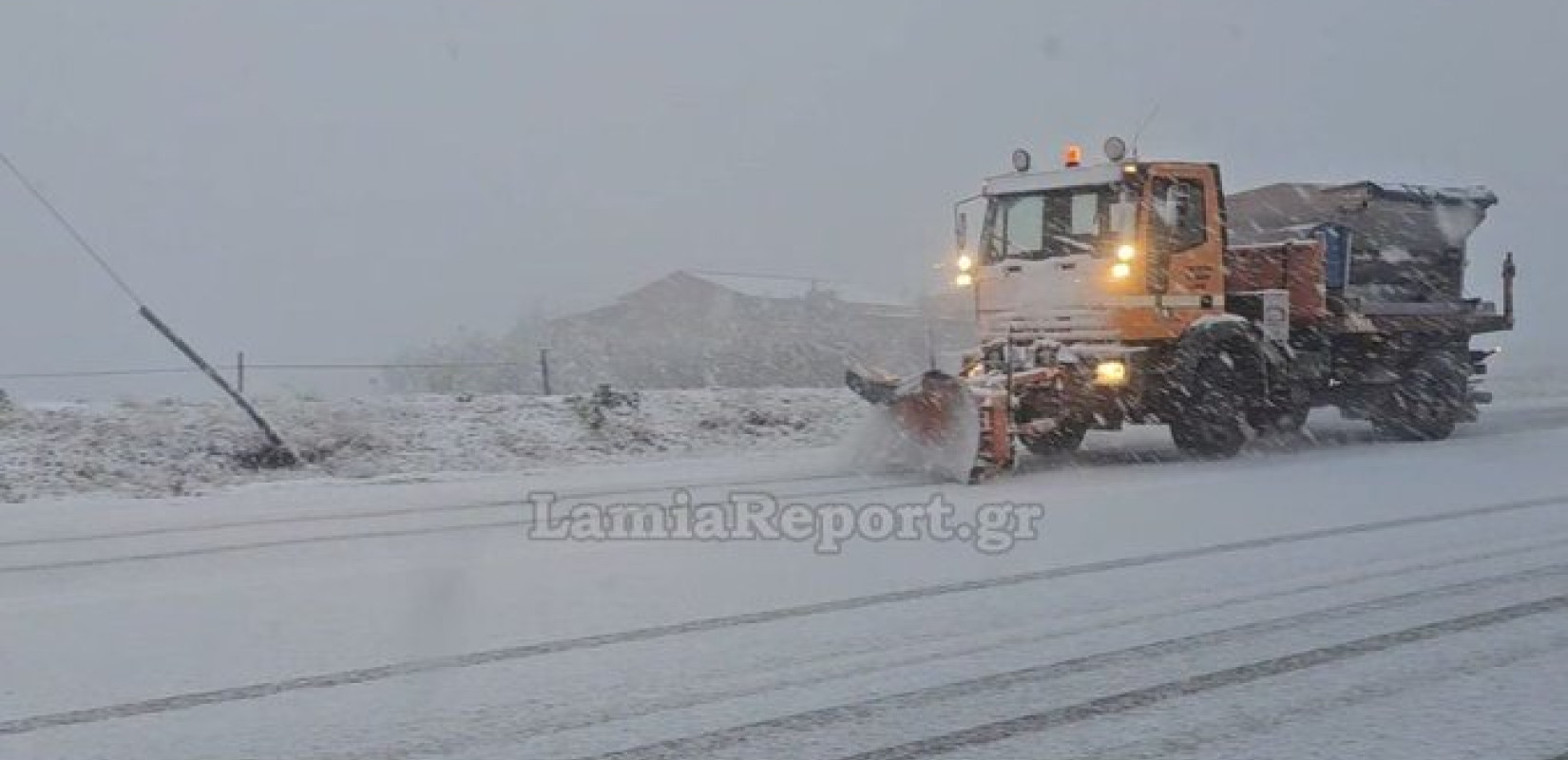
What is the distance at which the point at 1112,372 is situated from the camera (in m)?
12.7

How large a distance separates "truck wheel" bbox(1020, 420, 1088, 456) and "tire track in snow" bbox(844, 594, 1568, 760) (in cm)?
705

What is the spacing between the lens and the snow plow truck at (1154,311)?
1262cm

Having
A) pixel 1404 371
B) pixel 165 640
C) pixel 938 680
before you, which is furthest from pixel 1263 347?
pixel 165 640

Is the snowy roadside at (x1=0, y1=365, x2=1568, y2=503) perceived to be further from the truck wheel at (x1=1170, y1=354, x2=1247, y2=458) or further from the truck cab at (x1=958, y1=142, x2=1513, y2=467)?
the truck wheel at (x1=1170, y1=354, x2=1247, y2=458)

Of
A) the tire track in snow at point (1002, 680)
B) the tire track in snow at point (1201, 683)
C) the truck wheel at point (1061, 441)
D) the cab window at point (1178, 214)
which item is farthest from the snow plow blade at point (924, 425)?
the tire track in snow at point (1201, 683)

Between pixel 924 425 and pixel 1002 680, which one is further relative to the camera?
pixel 924 425

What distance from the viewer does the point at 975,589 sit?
7047 millimetres

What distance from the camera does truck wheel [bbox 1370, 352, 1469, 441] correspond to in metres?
16.4

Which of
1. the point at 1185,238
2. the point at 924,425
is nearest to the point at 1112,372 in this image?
the point at 1185,238

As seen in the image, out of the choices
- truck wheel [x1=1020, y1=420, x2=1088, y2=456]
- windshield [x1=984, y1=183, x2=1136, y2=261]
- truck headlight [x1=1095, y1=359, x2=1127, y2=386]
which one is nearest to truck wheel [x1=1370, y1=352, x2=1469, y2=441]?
truck wheel [x1=1020, y1=420, x2=1088, y2=456]

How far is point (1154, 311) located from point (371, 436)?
25.5 feet

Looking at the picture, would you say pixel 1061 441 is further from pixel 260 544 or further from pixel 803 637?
pixel 803 637

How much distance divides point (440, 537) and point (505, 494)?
2.60 m

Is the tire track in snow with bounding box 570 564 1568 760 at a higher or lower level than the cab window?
lower
